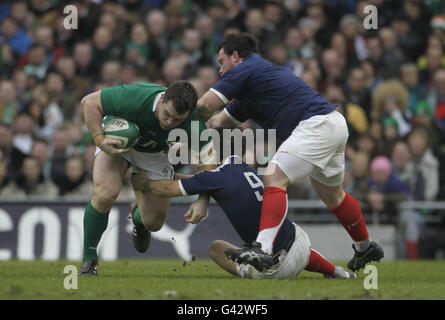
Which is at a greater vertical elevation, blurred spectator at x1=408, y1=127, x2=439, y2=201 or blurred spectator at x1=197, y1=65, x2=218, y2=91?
blurred spectator at x1=197, y1=65, x2=218, y2=91

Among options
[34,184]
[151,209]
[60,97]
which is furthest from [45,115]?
[151,209]

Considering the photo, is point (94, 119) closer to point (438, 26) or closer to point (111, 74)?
point (111, 74)

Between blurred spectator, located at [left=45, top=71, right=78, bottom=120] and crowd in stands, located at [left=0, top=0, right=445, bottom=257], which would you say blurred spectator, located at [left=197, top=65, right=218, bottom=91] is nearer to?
crowd in stands, located at [left=0, top=0, right=445, bottom=257]

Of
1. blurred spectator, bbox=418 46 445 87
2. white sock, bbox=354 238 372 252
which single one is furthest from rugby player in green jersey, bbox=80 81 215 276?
blurred spectator, bbox=418 46 445 87

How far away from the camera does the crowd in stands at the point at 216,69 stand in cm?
1163

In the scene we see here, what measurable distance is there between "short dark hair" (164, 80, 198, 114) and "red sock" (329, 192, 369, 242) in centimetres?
172

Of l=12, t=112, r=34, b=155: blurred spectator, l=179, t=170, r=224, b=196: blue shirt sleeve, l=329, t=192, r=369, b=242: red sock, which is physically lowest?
l=12, t=112, r=34, b=155: blurred spectator

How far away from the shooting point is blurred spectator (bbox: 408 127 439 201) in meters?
11.5

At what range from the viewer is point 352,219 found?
730 cm

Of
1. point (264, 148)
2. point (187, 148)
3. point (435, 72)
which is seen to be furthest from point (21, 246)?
point (435, 72)

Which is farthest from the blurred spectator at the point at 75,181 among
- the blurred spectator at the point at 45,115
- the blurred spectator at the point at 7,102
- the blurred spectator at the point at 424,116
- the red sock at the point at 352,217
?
the red sock at the point at 352,217

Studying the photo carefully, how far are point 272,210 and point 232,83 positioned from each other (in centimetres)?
116

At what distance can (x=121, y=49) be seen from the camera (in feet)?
45.1
